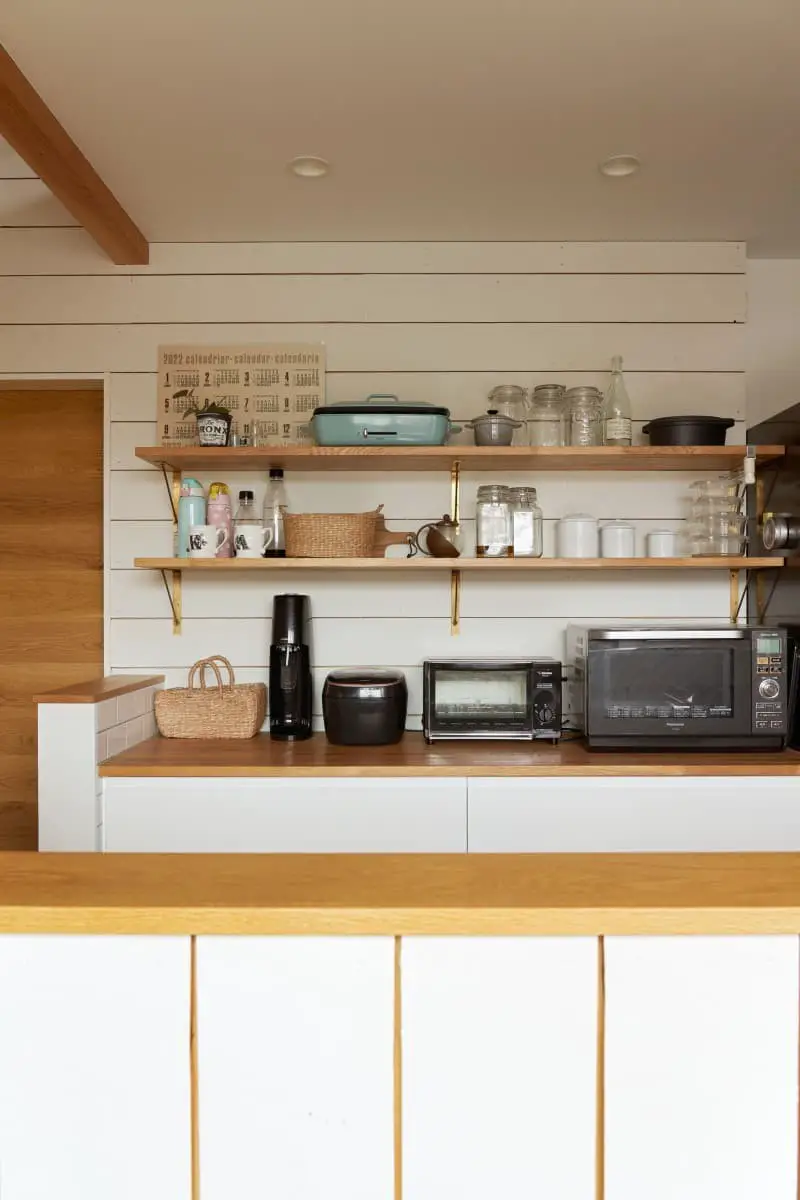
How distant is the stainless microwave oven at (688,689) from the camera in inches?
98.3

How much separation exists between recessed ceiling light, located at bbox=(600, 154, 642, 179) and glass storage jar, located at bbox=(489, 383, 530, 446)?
0.63 m

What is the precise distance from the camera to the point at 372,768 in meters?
2.36

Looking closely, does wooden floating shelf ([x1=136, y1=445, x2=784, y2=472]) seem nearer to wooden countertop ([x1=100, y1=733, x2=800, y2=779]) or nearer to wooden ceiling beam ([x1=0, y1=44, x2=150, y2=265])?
wooden ceiling beam ([x1=0, y1=44, x2=150, y2=265])

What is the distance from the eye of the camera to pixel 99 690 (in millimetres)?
2447

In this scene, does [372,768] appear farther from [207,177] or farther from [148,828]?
[207,177]

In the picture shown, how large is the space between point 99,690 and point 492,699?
3.63 ft

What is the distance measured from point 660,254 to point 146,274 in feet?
5.41

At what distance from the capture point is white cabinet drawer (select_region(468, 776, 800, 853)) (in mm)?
2371
